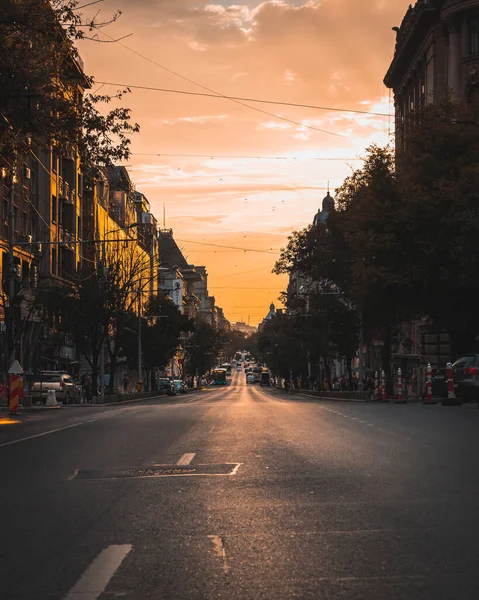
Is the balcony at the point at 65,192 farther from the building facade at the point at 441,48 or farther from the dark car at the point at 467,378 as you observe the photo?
the dark car at the point at 467,378

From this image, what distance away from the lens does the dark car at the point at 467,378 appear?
33.8 m

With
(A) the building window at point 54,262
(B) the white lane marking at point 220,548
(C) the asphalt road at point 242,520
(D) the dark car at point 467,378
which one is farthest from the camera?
(A) the building window at point 54,262

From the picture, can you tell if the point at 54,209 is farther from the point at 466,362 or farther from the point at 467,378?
the point at 467,378

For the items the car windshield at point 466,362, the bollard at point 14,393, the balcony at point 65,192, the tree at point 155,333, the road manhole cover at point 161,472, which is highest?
the balcony at point 65,192

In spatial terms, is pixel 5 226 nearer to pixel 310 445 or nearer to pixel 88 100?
pixel 88 100

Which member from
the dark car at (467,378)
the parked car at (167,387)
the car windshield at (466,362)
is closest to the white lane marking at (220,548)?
the dark car at (467,378)

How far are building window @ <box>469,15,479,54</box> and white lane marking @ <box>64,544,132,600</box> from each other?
189 ft

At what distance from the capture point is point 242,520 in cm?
877

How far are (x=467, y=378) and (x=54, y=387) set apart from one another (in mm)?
25895

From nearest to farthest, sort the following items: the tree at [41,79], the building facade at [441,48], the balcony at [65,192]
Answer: the tree at [41,79] → the building facade at [441,48] → the balcony at [65,192]

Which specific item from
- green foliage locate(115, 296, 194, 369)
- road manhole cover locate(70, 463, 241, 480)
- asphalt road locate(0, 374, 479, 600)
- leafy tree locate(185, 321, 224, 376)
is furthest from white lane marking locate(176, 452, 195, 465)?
leafy tree locate(185, 321, 224, 376)

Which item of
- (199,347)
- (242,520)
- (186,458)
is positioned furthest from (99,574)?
(199,347)

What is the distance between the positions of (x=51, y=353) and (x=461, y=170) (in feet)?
132

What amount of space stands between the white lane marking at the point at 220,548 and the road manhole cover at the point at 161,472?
4414 mm
